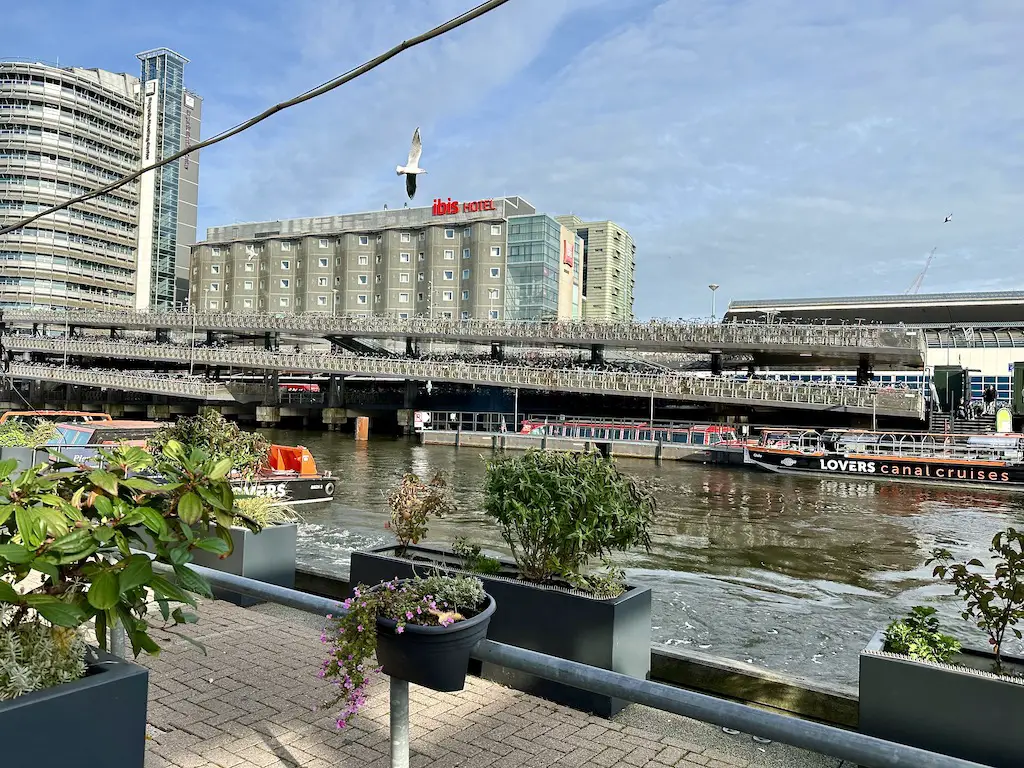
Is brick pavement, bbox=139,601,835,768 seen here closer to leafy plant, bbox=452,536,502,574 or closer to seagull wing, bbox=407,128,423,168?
leafy plant, bbox=452,536,502,574

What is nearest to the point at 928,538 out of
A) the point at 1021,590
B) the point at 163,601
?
the point at 1021,590

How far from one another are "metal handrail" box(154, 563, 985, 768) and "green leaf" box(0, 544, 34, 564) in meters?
1.59

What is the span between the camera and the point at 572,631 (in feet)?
16.7

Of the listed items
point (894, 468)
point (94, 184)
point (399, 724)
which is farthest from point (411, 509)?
point (94, 184)

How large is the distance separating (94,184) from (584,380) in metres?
77.0

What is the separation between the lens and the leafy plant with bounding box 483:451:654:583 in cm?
546

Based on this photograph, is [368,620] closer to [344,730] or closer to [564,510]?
[344,730]

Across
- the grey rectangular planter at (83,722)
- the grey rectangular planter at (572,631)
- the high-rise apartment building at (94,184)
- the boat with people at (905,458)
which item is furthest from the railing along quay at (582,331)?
the grey rectangular planter at (83,722)

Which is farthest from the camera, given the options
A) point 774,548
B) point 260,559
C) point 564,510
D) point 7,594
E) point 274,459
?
point 274,459

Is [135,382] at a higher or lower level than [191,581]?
higher

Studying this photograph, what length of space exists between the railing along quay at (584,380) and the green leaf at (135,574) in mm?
44383

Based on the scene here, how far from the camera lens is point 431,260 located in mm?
86938

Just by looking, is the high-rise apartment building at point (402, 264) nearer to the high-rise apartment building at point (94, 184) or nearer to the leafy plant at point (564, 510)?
the high-rise apartment building at point (94, 184)

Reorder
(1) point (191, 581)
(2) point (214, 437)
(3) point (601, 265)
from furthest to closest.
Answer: (3) point (601, 265) → (2) point (214, 437) → (1) point (191, 581)
